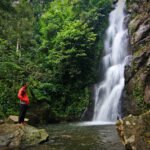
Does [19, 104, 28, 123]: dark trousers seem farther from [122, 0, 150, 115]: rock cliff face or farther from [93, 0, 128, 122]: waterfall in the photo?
[93, 0, 128, 122]: waterfall

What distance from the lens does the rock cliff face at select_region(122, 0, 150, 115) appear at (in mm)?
20188

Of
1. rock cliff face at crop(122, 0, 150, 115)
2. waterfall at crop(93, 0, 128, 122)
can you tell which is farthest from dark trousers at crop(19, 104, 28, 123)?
waterfall at crop(93, 0, 128, 122)

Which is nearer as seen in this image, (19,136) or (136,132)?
(136,132)

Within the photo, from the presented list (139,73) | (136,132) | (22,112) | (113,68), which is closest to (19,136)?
(22,112)

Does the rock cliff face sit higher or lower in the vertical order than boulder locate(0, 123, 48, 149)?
higher

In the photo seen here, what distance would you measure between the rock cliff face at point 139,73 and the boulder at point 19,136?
10.0 meters

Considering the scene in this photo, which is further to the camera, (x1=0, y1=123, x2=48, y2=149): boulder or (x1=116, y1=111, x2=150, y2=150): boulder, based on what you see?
(x1=0, y1=123, x2=48, y2=149): boulder

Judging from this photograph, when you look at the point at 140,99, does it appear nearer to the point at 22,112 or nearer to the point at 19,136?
the point at 22,112

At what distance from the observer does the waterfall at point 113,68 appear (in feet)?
74.4

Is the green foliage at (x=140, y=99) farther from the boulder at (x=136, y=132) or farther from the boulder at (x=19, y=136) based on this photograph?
the boulder at (x=136, y=132)

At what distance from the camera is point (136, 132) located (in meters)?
8.36

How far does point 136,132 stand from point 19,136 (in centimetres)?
437

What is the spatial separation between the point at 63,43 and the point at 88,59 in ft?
8.43

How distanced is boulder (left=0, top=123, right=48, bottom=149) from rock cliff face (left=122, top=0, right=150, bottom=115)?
10.0 meters
